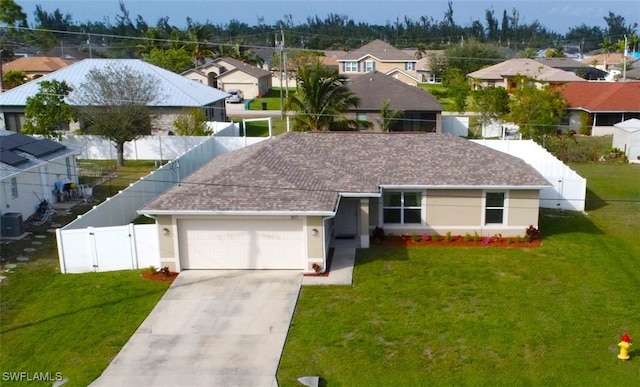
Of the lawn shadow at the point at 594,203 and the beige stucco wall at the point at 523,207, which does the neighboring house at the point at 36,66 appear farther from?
the beige stucco wall at the point at 523,207

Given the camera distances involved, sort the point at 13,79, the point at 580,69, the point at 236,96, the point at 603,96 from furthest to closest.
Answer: the point at 580,69 → the point at 236,96 → the point at 13,79 → the point at 603,96

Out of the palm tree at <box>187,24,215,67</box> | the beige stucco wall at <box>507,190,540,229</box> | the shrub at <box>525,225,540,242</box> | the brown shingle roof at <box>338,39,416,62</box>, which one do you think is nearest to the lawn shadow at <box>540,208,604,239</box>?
the shrub at <box>525,225,540,242</box>

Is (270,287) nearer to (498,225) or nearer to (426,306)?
(426,306)

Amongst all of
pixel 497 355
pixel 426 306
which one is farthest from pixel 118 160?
pixel 497 355

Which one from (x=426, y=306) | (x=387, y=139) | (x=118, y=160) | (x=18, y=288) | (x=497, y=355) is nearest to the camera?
(x=497, y=355)

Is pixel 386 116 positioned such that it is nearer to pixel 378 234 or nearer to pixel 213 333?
pixel 378 234

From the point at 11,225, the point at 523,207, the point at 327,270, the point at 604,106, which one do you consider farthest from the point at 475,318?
the point at 604,106
